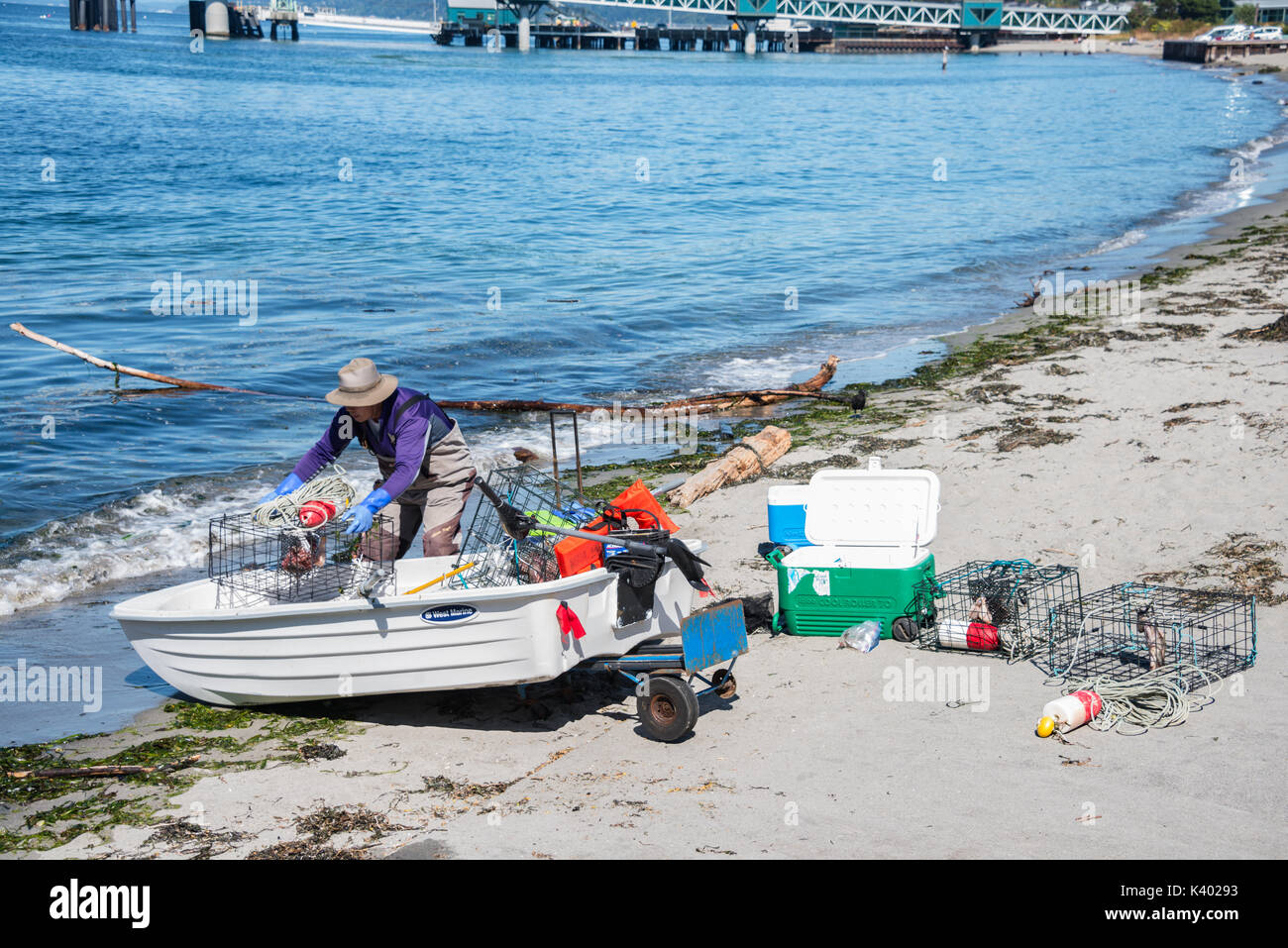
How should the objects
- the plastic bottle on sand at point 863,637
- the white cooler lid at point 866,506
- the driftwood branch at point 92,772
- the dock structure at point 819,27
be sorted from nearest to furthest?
the driftwood branch at point 92,772 < the plastic bottle on sand at point 863,637 < the white cooler lid at point 866,506 < the dock structure at point 819,27

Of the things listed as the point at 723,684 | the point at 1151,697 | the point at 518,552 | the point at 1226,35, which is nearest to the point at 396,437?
the point at 518,552

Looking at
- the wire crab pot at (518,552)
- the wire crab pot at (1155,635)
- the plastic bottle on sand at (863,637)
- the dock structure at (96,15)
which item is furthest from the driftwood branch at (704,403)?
the dock structure at (96,15)

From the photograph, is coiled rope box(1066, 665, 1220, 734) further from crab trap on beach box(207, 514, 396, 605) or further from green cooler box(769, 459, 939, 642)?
crab trap on beach box(207, 514, 396, 605)

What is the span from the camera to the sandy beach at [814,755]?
206 inches

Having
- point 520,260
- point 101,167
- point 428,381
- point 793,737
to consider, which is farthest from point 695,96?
point 793,737

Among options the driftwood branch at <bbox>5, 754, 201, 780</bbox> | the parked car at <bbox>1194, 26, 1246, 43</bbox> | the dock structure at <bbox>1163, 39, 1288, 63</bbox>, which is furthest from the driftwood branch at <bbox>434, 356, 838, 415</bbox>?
the parked car at <bbox>1194, 26, 1246, 43</bbox>

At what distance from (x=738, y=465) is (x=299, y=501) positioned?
5.42 meters

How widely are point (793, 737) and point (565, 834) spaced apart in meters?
1.61

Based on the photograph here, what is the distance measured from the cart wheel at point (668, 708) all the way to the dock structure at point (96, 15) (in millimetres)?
143157

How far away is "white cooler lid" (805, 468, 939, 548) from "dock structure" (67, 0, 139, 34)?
142 meters

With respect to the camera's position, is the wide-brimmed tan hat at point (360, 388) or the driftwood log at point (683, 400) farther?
the driftwood log at point (683, 400)

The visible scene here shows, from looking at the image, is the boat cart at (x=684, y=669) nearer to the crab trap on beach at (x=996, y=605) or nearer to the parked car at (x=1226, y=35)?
the crab trap on beach at (x=996, y=605)

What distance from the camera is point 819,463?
38.3 feet

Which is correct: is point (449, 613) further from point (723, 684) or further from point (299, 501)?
point (723, 684)
